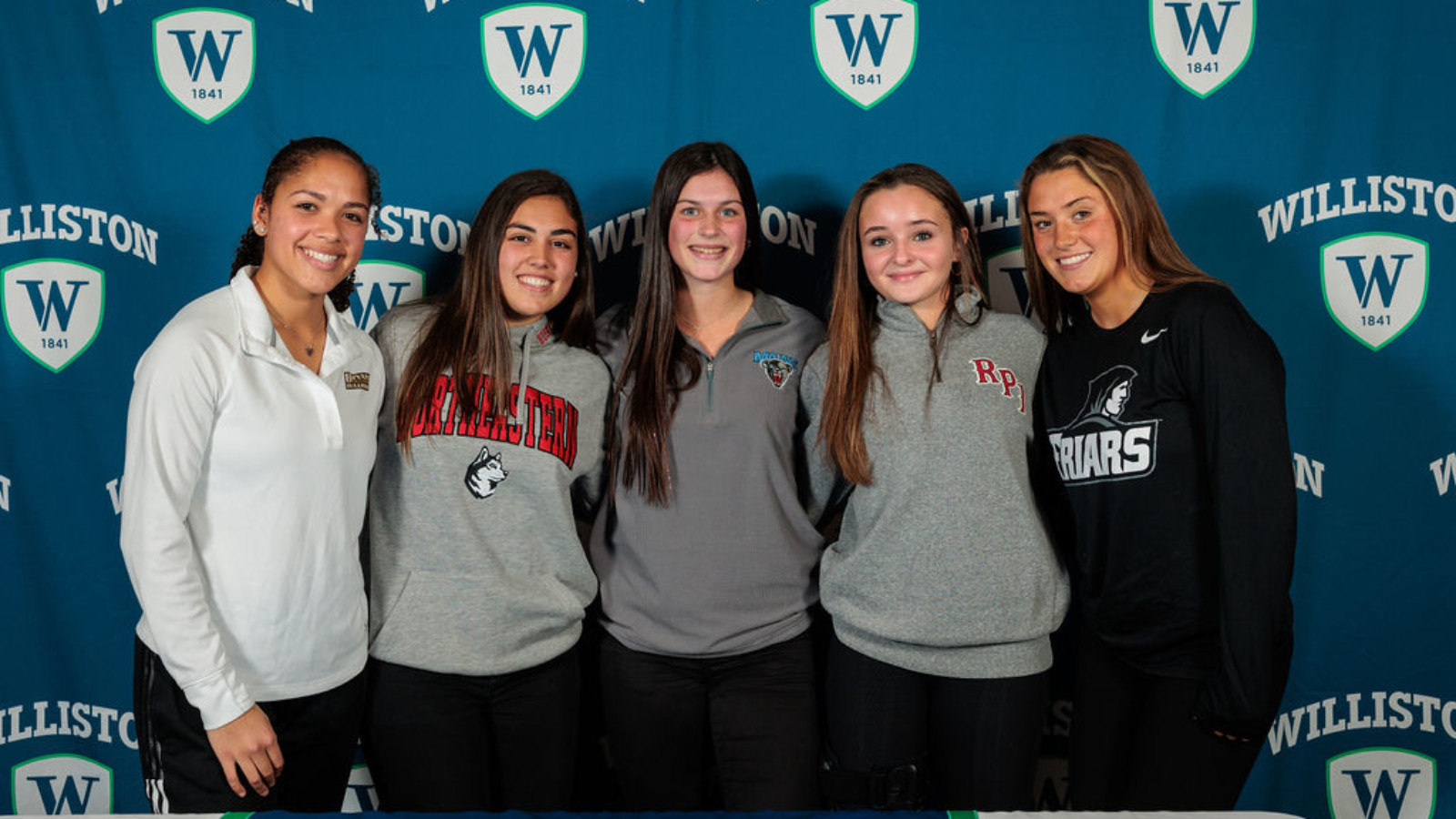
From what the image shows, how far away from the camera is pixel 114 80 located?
196 cm

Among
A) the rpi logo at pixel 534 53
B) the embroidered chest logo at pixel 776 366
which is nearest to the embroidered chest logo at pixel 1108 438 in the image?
the embroidered chest logo at pixel 776 366

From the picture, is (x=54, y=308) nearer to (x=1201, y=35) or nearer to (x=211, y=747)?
(x=211, y=747)

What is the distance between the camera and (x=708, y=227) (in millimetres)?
1614

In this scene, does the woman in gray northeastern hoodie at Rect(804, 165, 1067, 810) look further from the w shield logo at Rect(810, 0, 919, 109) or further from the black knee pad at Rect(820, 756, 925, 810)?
the w shield logo at Rect(810, 0, 919, 109)

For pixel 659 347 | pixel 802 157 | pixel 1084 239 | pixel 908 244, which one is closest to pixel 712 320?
pixel 659 347

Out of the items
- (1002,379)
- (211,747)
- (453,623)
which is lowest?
(211,747)

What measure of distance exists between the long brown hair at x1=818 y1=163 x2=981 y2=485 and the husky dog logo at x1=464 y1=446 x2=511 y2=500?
1.74 feet

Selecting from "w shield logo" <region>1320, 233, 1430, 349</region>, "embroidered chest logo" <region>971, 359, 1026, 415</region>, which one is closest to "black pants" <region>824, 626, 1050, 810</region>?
"embroidered chest logo" <region>971, 359, 1026, 415</region>

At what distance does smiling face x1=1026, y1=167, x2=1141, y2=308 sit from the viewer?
1.46 m

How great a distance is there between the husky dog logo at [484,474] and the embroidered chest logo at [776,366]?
1.52 ft

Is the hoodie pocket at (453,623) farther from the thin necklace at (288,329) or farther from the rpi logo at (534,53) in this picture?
the rpi logo at (534,53)

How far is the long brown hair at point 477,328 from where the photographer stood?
60.8 inches

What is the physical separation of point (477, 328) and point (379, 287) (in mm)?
522

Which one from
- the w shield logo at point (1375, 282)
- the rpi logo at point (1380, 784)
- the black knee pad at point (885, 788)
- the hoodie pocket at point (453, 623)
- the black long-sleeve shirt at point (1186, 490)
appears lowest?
the rpi logo at point (1380, 784)
